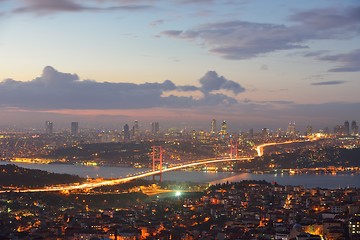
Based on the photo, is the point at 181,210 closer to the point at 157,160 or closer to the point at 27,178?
the point at 27,178

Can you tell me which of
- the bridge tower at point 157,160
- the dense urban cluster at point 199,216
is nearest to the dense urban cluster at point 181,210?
the dense urban cluster at point 199,216

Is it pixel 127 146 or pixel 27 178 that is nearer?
pixel 27 178

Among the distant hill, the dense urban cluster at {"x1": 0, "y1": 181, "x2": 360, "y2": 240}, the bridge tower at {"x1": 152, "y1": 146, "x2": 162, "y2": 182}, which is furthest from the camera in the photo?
the bridge tower at {"x1": 152, "y1": 146, "x2": 162, "y2": 182}

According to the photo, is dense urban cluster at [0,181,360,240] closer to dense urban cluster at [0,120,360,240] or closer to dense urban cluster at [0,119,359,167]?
dense urban cluster at [0,120,360,240]

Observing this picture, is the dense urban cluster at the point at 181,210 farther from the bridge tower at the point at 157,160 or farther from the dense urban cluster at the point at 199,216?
the bridge tower at the point at 157,160

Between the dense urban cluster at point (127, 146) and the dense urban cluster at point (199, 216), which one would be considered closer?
the dense urban cluster at point (199, 216)

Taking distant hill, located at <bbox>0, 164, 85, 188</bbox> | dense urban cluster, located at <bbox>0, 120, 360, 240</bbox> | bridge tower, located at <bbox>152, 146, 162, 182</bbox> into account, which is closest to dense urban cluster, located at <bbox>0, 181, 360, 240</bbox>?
dense urban cluster, located at <bbox>0, 120, 360, 240</bbox>

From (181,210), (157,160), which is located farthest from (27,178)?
(157,160)

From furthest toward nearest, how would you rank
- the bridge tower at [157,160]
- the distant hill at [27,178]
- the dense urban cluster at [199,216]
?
the bridge tower at [157,160], the distant hill at [27,178], the dense urban cluster at [199,216]

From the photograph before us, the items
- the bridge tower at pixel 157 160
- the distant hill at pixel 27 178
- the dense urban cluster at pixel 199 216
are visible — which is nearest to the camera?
the dense urban cluster at pixel 199 216

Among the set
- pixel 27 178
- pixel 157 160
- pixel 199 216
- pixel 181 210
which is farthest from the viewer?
pixel 157 160
